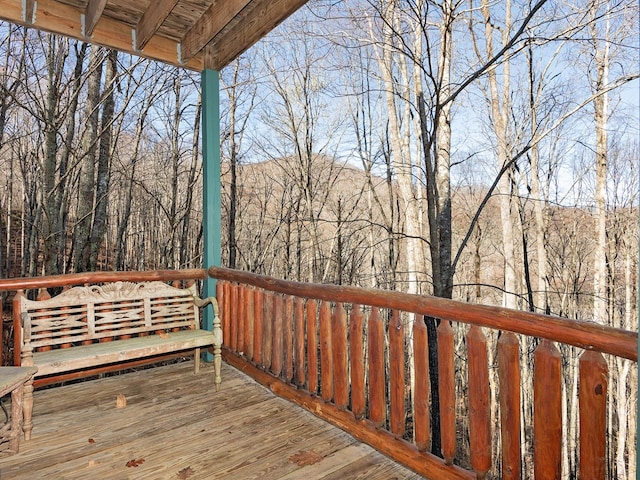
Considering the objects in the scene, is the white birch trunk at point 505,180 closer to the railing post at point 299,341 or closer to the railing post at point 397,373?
the railing post at point 299,341

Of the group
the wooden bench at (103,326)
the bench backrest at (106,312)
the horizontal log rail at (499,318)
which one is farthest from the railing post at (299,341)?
the bench backrest at (106,312)

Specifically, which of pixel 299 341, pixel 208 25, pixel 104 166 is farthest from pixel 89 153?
pixel 299 341

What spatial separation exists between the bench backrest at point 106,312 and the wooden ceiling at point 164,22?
1.90 meters

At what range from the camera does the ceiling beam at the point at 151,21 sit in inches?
101

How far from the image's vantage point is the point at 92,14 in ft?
8.77

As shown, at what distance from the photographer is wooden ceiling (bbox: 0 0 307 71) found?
2.62 meters

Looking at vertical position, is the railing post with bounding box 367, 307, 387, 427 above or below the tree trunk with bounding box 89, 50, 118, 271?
below

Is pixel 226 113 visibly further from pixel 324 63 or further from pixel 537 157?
pixel 537 157

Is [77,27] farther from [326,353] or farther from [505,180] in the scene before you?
[505,180]

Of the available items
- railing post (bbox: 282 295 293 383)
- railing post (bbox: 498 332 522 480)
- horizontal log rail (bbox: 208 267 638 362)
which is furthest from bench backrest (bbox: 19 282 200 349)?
railing post (bbox: 498 332 522 480)

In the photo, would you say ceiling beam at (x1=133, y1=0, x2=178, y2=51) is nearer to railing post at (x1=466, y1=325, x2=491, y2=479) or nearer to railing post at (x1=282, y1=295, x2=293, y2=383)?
railing post at (x1=282, y1=295, x2=293, y2=383)

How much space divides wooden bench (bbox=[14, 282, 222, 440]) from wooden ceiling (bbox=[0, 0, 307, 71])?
1.91m

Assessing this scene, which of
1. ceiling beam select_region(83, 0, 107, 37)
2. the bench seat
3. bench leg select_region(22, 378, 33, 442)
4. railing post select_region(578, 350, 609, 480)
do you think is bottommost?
bench leg select_region(22, 378, 33, 442)

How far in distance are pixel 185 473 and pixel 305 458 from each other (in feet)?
1.88
